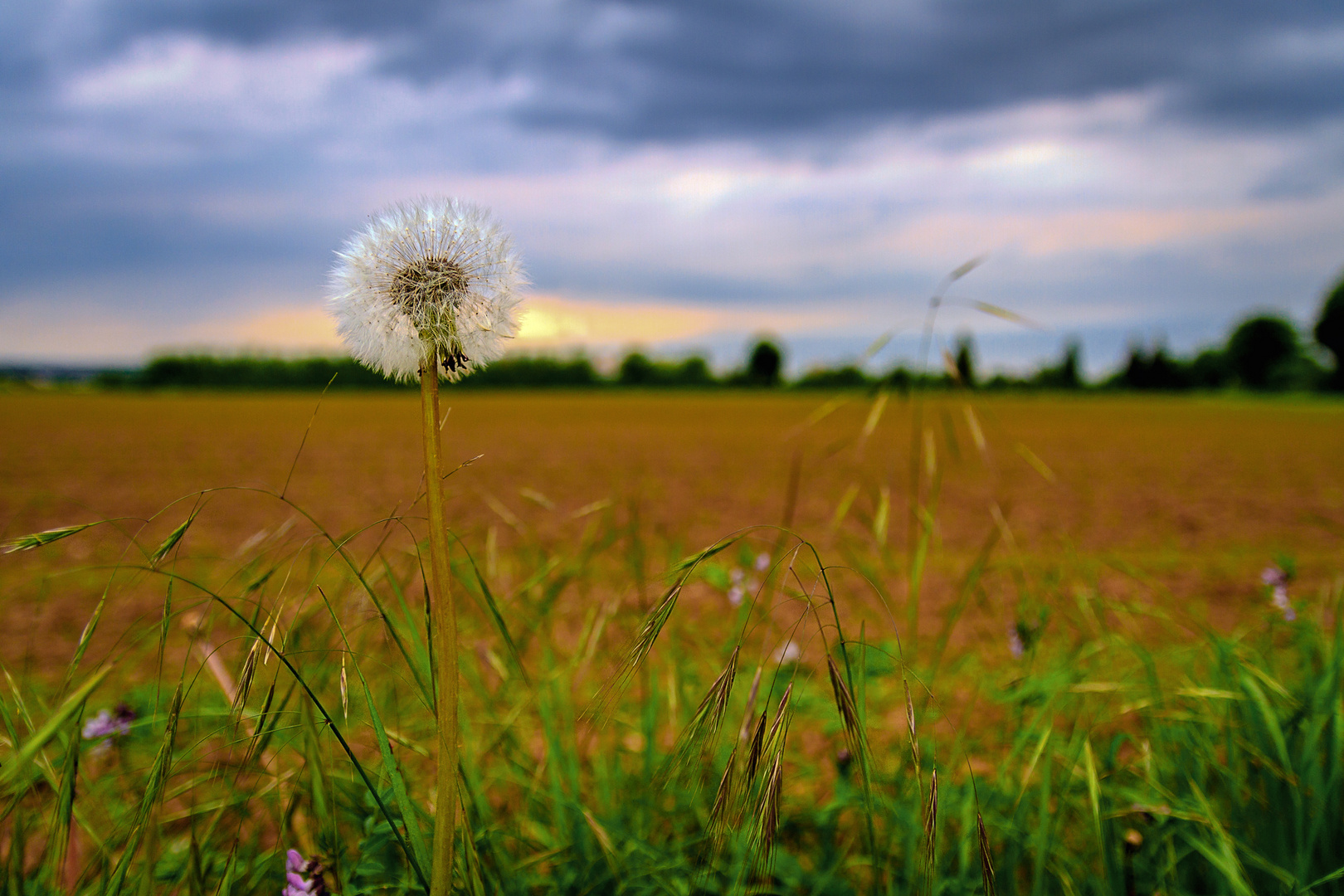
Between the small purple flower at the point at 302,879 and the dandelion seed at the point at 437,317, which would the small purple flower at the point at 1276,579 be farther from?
the small purple flower at the point at 302,879

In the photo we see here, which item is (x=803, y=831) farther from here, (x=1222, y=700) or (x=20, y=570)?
(x=20, y=570)

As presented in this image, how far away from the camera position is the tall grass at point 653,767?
1.14 metres

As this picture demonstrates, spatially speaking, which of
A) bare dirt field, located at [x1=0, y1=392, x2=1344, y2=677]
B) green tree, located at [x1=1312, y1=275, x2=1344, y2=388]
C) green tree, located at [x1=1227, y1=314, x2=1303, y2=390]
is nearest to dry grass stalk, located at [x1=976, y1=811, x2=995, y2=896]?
bare dirt field, located at [x1=0, y1=392, x2=1344, y2=677]

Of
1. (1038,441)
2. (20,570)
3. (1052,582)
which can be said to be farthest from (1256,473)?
(20,570)

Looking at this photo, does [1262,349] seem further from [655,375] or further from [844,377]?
[844,377]

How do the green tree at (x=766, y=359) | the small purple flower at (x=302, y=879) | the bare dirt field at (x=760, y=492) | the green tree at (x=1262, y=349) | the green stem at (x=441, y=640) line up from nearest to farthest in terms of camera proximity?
the green stem at (x=441, y=640) → the small purple flower at (x=302, y=879) → the bare dirt field at (x=760, y=492) → the green tree at (x=1262, y=349) → the green tree at (x=766, y=359)

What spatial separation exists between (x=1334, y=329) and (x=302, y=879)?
113632mm

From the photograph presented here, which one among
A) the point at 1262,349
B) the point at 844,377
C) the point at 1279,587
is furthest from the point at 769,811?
the point at 1262,349

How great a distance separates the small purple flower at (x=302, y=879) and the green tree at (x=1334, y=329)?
364 ft

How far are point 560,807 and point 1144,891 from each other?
5.12 feet

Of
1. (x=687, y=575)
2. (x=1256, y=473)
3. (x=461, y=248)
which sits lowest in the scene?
(x=1256, y=473)

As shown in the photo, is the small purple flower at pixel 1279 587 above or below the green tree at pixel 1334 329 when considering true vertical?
below

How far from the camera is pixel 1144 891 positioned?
1.91 m

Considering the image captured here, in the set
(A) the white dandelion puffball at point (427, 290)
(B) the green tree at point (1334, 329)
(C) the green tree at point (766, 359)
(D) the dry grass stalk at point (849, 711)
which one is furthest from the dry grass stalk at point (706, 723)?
(C) the green tree at point (766, 359)
